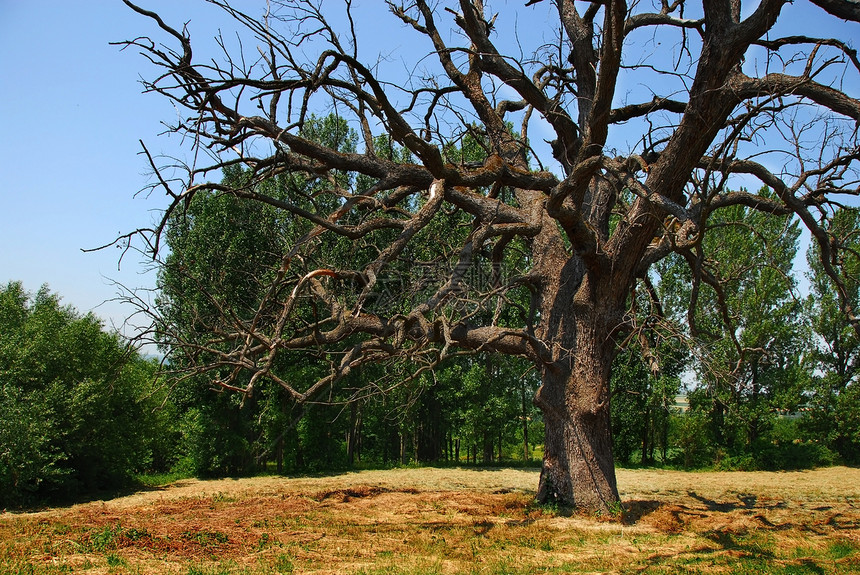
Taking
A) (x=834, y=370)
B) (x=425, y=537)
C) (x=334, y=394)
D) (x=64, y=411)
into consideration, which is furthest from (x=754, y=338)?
(x=64, y=411)

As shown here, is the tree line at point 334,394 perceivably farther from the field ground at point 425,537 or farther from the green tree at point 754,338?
the field ground at point 425,537

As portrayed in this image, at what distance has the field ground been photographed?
5.47 m

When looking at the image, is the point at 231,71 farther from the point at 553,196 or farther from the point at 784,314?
the point at 784,314

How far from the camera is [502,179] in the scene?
8.23 meters

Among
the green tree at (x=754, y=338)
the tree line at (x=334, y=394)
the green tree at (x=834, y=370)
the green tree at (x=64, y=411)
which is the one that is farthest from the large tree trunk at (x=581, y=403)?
the green tree at (x=834, y=370)

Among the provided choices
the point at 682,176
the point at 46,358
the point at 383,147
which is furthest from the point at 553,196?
the point at 383,147

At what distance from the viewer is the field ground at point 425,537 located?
17.9 feet

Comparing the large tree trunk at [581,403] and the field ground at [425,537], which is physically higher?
the large tree trunk at [581,403]

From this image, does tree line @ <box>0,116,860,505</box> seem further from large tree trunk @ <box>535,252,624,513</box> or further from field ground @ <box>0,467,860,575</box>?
field ground @ <box>0,467,860,575</box>

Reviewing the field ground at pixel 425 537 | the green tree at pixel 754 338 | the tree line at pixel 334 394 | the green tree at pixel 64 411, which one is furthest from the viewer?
the green tree at pixel 754 338

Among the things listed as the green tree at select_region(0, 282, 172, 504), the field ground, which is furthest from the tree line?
the field ground

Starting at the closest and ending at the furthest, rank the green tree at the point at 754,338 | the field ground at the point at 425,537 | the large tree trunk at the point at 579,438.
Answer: the field ground at the point at 425,537 < the large tree trunk at the point at 579,438 < the green tree at the point at 754,338

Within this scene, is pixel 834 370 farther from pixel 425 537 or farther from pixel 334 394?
pixel 425 537

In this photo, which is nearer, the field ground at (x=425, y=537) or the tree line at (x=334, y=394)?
the field ground at (x=425, y=537)
